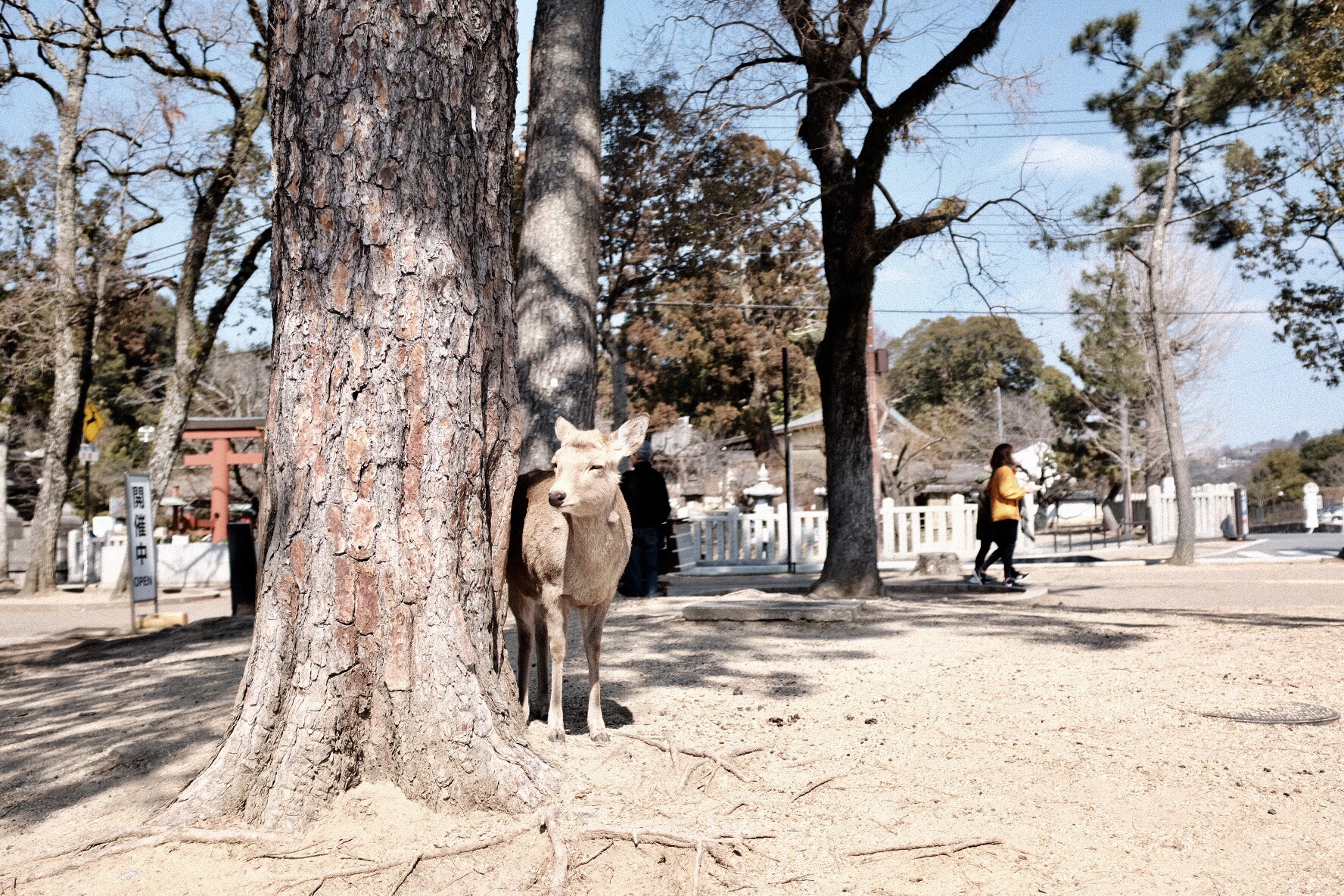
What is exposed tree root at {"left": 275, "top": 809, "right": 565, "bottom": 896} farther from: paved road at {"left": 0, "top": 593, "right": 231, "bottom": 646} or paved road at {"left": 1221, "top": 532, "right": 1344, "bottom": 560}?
paved road at {"left": 1221, "top": 532, "right": 1344, "bottom": 560}

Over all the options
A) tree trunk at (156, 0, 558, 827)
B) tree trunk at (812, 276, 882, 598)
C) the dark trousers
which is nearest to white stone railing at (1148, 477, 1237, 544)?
tree trunk at (812, 276, 882, 598)

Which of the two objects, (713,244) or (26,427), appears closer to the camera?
(713,244)

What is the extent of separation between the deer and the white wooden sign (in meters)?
9.48

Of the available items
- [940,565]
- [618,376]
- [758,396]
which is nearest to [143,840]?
[940,565]

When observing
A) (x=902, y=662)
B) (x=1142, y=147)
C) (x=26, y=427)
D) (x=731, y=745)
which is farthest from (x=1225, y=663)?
(x=26, y=427)

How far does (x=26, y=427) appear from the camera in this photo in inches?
1523

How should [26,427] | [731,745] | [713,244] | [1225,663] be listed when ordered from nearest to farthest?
[731,745] → [1225,663] → [713,244] → [26,427]

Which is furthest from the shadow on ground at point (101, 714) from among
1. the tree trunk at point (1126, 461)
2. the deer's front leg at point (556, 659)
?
the tree trunk at point (1126, 461)

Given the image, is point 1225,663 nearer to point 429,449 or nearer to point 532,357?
point 429,449

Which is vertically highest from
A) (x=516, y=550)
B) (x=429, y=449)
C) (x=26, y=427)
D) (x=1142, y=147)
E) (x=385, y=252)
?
(x=1142, y=147)

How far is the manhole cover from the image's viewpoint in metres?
5.48

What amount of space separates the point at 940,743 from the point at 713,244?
34.6ft

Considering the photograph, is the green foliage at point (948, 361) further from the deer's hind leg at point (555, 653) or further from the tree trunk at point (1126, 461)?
the deer's hind leg at point (555, 653)

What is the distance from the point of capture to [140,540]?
523 inches
